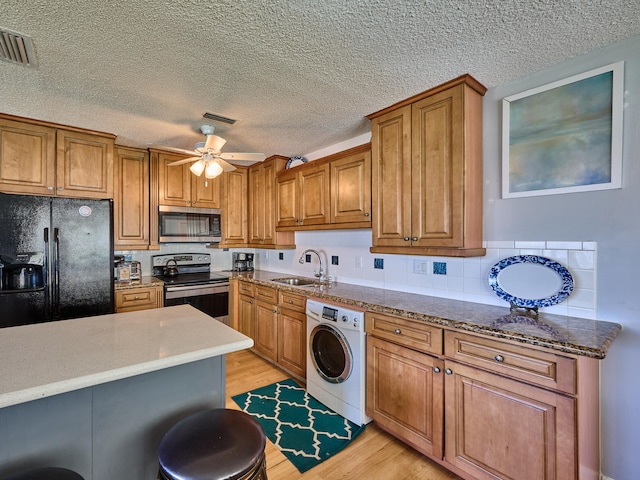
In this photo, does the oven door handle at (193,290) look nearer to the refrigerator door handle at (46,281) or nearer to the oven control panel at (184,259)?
the oven control panel at (184,259)

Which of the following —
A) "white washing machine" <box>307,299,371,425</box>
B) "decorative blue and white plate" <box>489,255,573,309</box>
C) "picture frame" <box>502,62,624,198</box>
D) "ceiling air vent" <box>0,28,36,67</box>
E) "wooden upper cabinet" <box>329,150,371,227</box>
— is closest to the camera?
"ceiling air vent" <box>0,28,36,67</box>

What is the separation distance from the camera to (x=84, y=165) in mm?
2807

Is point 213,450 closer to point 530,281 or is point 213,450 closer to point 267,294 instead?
point 530,281

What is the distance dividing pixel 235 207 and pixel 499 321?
10.8 ft

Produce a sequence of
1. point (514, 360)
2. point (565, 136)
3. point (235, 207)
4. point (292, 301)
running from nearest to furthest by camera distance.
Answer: point (514, 360) < point (565, 136) < point (292, 301) < point (235, 207)

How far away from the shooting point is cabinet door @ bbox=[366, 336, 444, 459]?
1744mm

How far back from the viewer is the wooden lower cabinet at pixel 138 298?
116 inches

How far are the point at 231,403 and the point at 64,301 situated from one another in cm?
162

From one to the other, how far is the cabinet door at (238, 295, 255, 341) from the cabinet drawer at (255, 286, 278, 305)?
0.19 metres

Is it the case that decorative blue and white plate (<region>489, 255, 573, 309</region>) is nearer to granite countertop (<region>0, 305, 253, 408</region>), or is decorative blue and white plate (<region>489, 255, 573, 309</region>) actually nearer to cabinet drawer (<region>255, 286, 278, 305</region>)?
granite countertop (<region>0, 305, 253, 408</region>)

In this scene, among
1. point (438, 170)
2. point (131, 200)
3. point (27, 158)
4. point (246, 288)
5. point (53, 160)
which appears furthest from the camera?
point (246, 288)

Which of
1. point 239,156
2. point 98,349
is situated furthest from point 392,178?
point 98,349

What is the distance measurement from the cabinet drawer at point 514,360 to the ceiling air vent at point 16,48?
2653 mm

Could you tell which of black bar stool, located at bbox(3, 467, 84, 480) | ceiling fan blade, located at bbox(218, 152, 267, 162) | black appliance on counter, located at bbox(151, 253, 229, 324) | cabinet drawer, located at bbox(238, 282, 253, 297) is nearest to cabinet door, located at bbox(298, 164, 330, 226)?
ceiling fan blade, located at bbox(218, 152, 267, 162)
